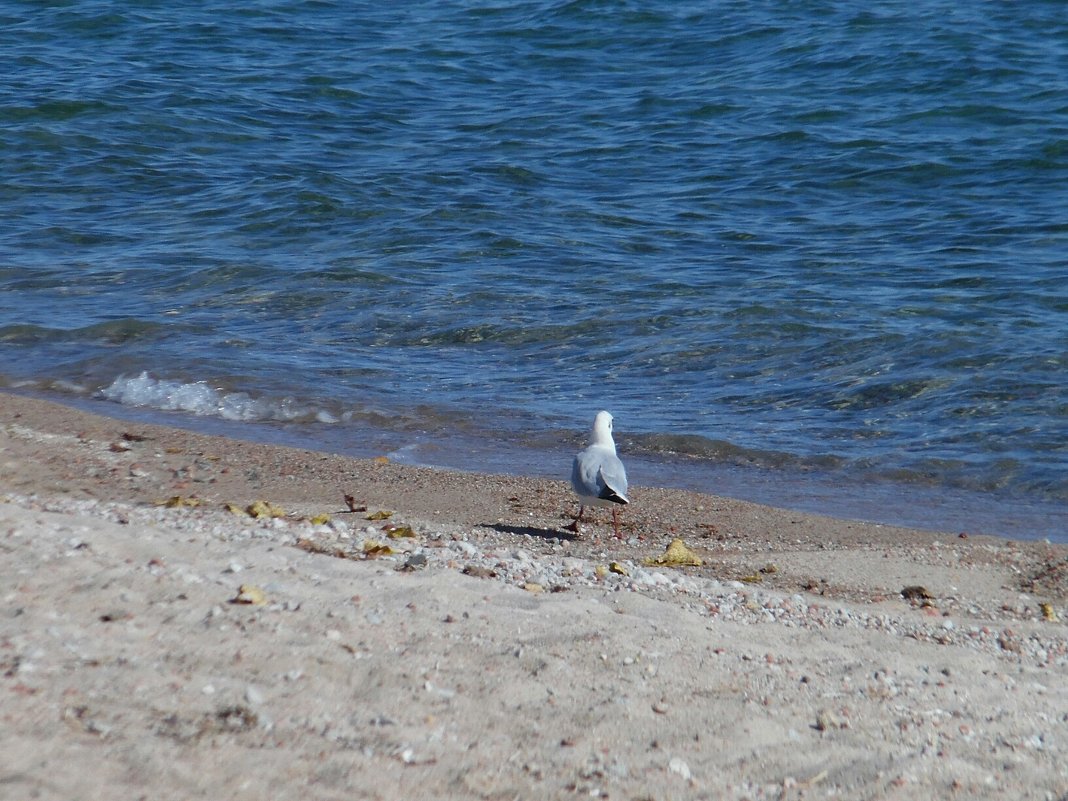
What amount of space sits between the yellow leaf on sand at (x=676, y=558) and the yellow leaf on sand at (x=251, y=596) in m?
2.27

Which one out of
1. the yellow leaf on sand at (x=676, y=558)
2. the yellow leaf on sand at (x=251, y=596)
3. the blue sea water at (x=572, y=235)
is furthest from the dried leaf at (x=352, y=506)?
the yellow leaf on sand at (x=251, y=596)

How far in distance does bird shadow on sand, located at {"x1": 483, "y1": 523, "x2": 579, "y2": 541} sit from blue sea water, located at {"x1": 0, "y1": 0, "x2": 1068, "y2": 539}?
142 cm

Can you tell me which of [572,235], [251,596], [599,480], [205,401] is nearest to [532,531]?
[599,480]

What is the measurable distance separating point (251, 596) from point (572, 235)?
973 centimetres

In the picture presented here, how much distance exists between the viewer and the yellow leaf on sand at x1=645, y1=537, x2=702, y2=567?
6191 millimetres

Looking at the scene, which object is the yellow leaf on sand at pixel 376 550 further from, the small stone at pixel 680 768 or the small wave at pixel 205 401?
the small wave at pixel 205 401

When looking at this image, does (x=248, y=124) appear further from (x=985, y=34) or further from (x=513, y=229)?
(x=985, y=34)

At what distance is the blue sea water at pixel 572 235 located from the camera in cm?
905

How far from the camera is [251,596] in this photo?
14.2 feet

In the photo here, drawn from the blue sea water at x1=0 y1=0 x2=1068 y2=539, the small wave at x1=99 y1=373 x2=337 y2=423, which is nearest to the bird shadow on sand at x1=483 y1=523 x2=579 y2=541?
the blue sea water at x1=0 y1=0 x2=1068 y2=539

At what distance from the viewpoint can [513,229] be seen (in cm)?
1384

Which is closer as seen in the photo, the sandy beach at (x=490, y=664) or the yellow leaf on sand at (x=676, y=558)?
the sandy beach at (x=490, y=664)

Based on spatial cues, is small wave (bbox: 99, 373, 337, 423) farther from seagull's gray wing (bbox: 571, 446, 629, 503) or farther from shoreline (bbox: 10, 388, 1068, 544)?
seagull's gray wing (bbox: 571, 446, 629, 503)

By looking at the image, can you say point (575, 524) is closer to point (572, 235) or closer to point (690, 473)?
point (690, 473)
